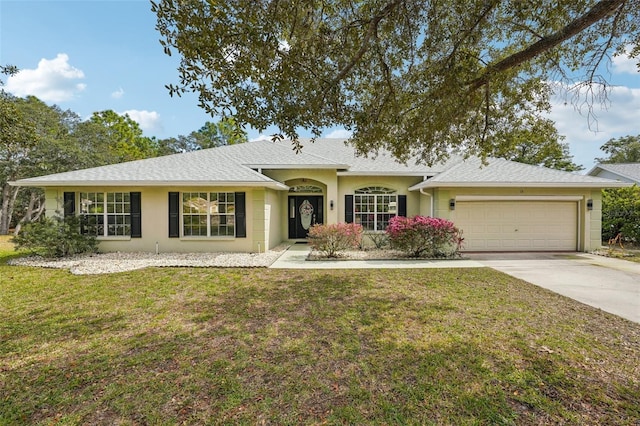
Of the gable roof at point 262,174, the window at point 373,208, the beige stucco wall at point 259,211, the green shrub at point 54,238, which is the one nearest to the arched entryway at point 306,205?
the beige stucco wall at point 259,211

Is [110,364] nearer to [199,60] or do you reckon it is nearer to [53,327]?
[53,327]

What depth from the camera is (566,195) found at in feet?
38.5

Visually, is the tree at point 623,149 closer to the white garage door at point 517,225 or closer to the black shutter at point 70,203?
the white garage door at point 517,225

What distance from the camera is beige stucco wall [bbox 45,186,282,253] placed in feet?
36.2

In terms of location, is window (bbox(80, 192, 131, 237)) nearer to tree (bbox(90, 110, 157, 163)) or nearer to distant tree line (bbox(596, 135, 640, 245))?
distant tree line (bbox(596, 135, 640, 245))

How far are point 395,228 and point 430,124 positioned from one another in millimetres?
4202

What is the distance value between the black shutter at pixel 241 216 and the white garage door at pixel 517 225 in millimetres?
8264

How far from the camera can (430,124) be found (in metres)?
7.09

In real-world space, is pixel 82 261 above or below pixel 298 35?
below

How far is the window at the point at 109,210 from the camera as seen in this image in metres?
11.1

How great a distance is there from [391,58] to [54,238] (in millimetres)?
11738

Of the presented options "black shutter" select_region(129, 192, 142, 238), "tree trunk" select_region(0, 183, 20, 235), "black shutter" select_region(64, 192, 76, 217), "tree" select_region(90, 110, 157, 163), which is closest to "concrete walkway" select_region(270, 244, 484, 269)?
"black shutter" select_region(129, 192, 142, 238)

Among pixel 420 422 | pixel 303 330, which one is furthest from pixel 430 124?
pixel 420 422

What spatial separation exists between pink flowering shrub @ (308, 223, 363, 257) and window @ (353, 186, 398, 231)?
286 cm
